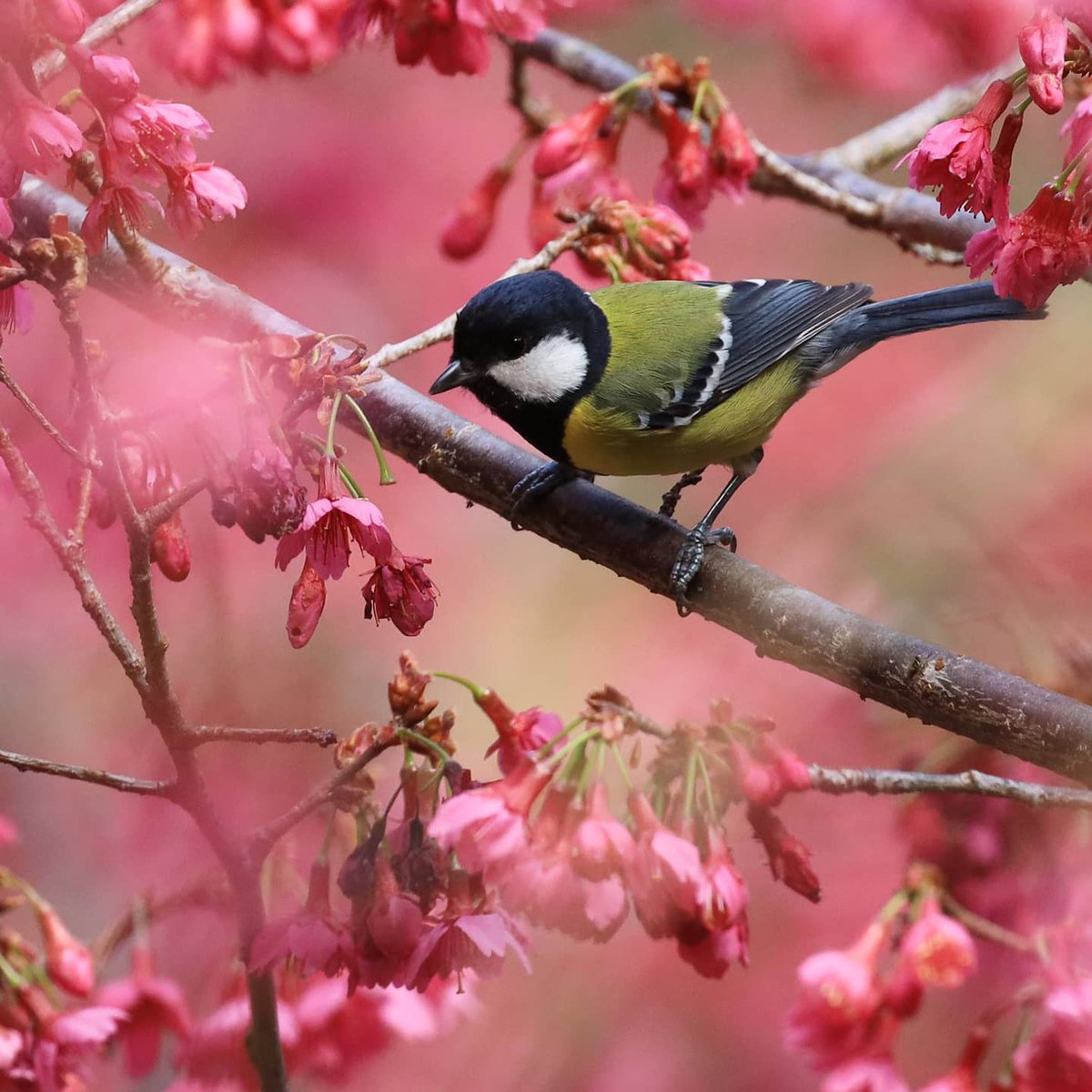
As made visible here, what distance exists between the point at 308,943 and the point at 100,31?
101cm

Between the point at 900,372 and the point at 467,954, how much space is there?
3386 millimetres

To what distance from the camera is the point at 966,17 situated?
98.9 inches

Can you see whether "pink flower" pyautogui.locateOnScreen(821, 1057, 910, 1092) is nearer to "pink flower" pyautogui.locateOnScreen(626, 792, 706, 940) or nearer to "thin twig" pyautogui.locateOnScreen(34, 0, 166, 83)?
"pink flower" pyautogui.locateOnScreen(626, 792, 706, 940)

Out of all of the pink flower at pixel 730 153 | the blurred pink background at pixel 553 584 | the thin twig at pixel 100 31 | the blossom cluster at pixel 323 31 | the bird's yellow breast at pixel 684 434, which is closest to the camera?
the thin twig at pixel 100 31

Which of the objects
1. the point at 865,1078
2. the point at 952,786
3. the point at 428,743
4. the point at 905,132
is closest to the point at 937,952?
the point at 865,1078

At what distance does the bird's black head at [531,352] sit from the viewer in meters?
2.10

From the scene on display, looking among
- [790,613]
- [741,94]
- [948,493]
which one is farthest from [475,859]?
[741,94]

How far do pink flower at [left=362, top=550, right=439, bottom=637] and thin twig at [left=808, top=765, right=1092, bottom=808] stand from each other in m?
0.60

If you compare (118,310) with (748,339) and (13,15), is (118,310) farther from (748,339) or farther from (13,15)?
(13,15)

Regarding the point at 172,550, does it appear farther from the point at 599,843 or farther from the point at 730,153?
the point at 730,153

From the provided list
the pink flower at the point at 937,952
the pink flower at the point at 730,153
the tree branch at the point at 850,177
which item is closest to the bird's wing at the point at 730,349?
the tree branch at the point at 850,177

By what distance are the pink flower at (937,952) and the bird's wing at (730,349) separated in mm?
956

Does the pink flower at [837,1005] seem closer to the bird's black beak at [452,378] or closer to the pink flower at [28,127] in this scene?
the bird's black beak at [452,378]

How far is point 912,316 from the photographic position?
2.55 metres
